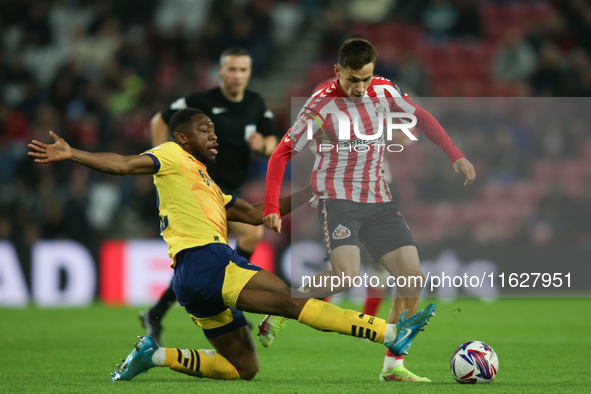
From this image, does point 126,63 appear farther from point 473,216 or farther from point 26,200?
point 473,216

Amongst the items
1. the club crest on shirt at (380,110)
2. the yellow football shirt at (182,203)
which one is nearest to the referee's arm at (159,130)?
the yellow football shirt at (182,203)

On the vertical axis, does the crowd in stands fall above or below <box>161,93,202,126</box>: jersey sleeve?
above

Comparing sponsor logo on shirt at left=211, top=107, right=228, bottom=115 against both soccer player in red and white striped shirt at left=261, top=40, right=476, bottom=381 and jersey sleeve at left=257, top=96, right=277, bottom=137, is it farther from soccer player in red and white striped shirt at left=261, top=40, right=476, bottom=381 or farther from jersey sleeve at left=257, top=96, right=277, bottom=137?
soccer player in red and white striped shirt at left=261, top=40, right=476, bottom=381

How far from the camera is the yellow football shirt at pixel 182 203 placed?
15.3 ft

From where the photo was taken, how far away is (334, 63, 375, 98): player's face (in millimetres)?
4828

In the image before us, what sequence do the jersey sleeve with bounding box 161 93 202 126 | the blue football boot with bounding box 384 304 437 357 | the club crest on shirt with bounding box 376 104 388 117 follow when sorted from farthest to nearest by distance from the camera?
the jersey sleeve with bounding box 161 93 202 126
the club crest on shirt with bounding box 376 104 388 117
the blue football boot with bounding box 384 304 437 357

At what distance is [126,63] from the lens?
14883mm

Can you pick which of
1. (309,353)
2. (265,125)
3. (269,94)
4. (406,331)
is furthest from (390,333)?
(269,94)

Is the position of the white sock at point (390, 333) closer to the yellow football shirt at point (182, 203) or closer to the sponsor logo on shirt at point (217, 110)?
the yellow football shirt at point (182, 203)

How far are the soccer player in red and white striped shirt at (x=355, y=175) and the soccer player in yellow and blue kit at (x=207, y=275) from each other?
0.88 feet

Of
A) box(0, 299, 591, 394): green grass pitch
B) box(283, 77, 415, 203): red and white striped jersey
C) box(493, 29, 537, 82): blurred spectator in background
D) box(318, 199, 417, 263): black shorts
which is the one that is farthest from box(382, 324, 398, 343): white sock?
box(493, 29, 537, 82): blurred spectator in background

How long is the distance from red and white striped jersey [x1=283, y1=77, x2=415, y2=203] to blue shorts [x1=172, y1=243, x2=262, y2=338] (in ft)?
3.01

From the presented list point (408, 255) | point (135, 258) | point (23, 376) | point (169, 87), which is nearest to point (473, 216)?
point (135, 258)

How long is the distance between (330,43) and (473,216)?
5.10m
